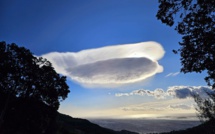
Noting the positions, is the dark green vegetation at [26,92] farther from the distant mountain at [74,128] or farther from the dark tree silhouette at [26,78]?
the distant mountain at [74,128]

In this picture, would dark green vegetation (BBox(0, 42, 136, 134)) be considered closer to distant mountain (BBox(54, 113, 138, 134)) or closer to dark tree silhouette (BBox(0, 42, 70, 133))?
dark tree silhouette (BBox(0, 42, 70, 133))

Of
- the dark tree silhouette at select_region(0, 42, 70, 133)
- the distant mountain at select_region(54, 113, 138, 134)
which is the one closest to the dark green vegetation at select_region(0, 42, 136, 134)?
the dark tree silhouette at select_region(0, 42, 70, 133)

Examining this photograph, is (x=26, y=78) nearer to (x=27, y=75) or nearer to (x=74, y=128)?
(x=27, y=75)

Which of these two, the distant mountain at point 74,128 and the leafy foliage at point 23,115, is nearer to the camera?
the leafy foliage at point 23,115

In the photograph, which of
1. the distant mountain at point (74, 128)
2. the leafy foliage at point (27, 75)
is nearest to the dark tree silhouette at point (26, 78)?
the leafy foliage at point (27, 75)

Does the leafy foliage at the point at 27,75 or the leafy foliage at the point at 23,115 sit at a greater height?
the leafy foliage at the point at 27,75

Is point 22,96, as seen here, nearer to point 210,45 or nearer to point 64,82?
point 64,82

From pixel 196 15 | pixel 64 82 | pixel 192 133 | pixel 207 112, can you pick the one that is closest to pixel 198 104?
Answer: pixel 207 112
